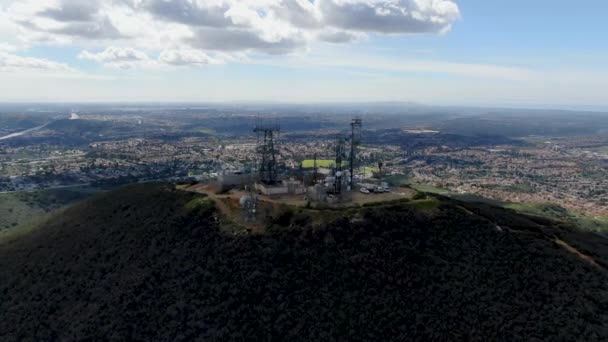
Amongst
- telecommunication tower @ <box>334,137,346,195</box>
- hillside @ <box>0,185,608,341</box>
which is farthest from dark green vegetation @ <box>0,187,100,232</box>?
telecommunication tower @ <box>334,137,346,195</box>

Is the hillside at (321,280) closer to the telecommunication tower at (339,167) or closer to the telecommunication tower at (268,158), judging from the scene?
the telecommunication tower at (339,167)

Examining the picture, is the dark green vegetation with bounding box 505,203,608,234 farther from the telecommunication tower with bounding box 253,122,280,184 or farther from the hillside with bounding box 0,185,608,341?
the telecommunication tower with bounding box 253,122,280,184

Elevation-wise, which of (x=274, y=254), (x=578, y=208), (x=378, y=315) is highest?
(x=274, y=254)

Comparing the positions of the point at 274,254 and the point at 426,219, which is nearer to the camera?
the point at 274,254

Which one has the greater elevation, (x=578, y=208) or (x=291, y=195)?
(x=291, y=195)

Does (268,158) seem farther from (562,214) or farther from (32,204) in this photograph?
(562,214)

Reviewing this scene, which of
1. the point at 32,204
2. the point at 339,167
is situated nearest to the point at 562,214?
the point at 339,167

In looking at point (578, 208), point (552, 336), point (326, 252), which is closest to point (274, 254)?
point (326, 252)

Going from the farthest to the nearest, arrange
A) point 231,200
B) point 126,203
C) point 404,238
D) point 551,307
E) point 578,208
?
point 578,208, point 126,203, point 231,200, point 404,238, point 551,307

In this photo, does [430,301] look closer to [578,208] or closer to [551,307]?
[551,307]
